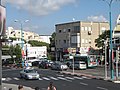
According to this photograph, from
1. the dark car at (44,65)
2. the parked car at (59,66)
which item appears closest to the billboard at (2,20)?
the parked car at (59,66)

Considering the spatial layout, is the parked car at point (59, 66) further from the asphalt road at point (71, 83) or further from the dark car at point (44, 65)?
the asphalt road at point (71, 83)

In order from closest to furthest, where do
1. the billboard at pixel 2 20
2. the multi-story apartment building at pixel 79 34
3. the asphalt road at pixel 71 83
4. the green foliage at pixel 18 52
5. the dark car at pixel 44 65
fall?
the billboard at pixel 2 20
the asphalt road at pixel 71 83
the dark car at pixel 44 65
the multi-story apartment building at pixel 79 34
the green foliage at pixel 18 52

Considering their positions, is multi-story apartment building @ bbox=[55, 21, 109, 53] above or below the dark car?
above

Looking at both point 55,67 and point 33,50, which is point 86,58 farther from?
point 33,50

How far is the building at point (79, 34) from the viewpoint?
9756 centimetres

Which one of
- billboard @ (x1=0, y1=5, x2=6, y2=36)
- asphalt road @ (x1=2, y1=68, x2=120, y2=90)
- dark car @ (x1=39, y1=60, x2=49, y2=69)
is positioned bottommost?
asphalt road @ (x1=2, y1=68, x2=120, y2=90)

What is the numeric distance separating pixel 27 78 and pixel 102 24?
62225 millimetres

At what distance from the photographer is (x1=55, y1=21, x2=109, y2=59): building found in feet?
320

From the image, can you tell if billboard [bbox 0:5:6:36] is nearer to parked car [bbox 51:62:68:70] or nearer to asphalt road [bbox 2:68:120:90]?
asphalt road [bbox 2:68:120:90]

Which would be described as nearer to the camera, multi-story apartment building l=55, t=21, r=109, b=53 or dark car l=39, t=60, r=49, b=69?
dark car l=39, t=60, r=49, b=69

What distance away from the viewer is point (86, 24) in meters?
98.6

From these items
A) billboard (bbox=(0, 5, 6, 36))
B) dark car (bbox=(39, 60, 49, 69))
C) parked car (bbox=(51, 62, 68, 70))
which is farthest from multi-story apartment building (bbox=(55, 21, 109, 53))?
billboard (bbox=(0, 5, 6, 36))

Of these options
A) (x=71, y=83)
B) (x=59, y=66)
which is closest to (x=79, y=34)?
(x=59, y=66)

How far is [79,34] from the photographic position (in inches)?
3848
